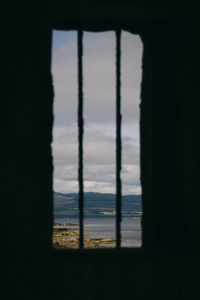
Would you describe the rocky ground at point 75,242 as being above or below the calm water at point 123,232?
above

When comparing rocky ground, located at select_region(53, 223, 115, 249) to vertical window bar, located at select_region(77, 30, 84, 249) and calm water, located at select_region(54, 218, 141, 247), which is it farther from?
vertical window bar, located at select_region(77, 30, 84, 249)

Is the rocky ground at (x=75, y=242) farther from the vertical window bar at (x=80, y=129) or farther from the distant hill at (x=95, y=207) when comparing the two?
the distant hill at (x=95, y=207)

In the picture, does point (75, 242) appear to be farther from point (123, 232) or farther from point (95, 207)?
point (95, 207)

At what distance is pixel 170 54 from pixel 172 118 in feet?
1.50

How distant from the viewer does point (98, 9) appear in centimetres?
278

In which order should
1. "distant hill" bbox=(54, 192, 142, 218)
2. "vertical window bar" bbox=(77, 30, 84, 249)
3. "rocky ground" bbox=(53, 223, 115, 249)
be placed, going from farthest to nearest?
1. "distant hill" bbox=(54, 192, 142, 218)
2. "rocky ground" bbox=(53, 223, 115, 249)
3. "vertical window bar" bbox=(77, 30, 84, 249)

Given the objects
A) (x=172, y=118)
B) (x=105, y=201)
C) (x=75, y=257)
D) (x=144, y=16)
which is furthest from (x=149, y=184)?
(x=105, y=201)

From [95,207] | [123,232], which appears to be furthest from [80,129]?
[95,207]

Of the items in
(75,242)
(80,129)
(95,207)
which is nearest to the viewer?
(80,129)

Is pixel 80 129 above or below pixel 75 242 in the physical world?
above

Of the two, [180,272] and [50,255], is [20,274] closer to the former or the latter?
[50,255]

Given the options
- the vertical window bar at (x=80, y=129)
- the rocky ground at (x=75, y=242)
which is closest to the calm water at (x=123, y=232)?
the rocky ground at (x=75, y=242)

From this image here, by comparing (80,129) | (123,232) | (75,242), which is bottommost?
(123,232)

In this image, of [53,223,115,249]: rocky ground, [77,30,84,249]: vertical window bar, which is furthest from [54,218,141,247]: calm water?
[77,30,84,249]: vertical window bar
